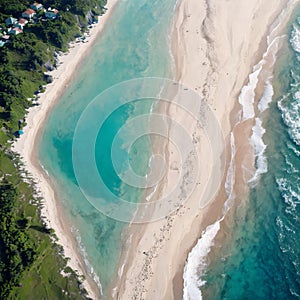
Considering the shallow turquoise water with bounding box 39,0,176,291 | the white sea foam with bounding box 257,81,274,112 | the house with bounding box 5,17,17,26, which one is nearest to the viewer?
the shallow turquoise water with bounding box 39,0,176,291

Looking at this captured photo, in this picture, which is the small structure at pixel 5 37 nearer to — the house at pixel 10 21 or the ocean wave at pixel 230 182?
the house at pixel 10 21

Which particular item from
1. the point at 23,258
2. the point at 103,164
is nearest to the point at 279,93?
the point at 103,164

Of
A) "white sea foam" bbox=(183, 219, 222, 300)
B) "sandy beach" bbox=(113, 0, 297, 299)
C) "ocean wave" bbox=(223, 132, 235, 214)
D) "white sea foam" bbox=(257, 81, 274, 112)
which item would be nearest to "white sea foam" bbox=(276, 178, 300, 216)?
"sandy beach" bbox=(113, 0, 297, 299)

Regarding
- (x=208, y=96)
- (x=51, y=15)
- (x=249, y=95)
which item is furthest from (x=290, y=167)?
(x=51, y=15)

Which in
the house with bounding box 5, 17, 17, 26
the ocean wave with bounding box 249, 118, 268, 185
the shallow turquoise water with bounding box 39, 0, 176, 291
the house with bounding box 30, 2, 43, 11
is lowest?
the ocean wave with bounding box 249, 118, 268, 185

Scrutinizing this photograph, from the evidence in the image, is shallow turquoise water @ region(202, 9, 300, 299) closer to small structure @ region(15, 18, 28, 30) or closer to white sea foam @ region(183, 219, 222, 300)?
white sea foam @ region(183, 219, 222, 300)

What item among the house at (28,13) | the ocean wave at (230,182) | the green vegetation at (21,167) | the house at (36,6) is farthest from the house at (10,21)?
the ocean wave at (230,182)

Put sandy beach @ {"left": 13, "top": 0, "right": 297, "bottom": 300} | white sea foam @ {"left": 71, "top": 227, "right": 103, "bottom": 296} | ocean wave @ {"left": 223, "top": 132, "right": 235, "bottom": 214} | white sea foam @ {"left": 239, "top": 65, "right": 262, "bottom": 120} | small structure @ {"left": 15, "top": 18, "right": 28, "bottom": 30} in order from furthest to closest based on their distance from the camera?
small structure @ {"left": 15, "top": 18, "right": 28, "bottom": 30} < white sea foam @ {"left": 239, "top": 65, "right": 262, "bottom": 120} < ocean wave @ {"left": 223, "top": 132, "right": 235, "bottom": 214} < sandy beach @ {"left": 13, "top": 0, "right": 297, "bottom": 300} < white sea foam @ {"left": 71, "top": 227, "right": 103, "bottom": 296}

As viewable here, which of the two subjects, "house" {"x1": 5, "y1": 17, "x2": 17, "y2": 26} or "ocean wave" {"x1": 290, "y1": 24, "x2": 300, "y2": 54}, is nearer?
"ocean wave" {"x1": 290, "y1": 24, "x2": 300, "y2": 54}

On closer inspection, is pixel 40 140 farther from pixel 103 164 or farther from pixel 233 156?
pixel 233 156
